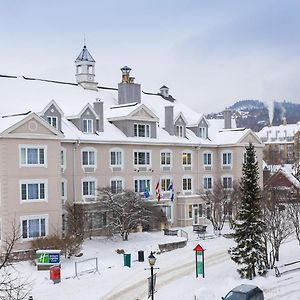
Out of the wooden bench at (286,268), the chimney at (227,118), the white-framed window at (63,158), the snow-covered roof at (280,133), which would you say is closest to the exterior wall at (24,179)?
the white-framed window at (63,158)

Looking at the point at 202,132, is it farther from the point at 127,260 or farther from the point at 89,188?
the point at 127,260

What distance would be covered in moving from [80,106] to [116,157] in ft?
17.0

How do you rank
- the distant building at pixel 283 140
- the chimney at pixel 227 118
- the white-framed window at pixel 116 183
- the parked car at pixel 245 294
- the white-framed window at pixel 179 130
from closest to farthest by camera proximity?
the parked car at pixel 245 294, the white-framed window at pixel 116 183, the white-framed window at pixel 179 130, the chimney at pixel 227 118, the distant building at pixel 283 140

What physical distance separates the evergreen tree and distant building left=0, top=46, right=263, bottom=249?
45.9ft

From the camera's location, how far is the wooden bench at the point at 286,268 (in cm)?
2945

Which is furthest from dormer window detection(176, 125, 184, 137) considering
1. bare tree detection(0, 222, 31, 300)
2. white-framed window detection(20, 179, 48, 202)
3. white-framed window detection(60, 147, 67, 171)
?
bare tree detection(0, 222, 31, 300)

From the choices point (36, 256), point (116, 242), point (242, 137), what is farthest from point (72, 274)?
point (242, 137)

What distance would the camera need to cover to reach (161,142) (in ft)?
159

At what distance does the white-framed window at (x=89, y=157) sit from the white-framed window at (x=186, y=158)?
1008 cm

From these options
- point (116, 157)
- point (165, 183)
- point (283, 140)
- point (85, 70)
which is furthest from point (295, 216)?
point (283, 140)

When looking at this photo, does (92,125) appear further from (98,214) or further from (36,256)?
(36,256)

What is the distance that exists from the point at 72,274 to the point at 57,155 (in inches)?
406

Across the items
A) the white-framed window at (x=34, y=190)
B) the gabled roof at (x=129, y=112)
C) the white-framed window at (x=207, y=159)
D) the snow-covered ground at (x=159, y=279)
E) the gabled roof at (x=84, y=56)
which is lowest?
the snow-covered ground at (x=159, y=279)

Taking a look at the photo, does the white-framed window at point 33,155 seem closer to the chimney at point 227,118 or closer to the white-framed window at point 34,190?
the white-framed window at point 34,190
